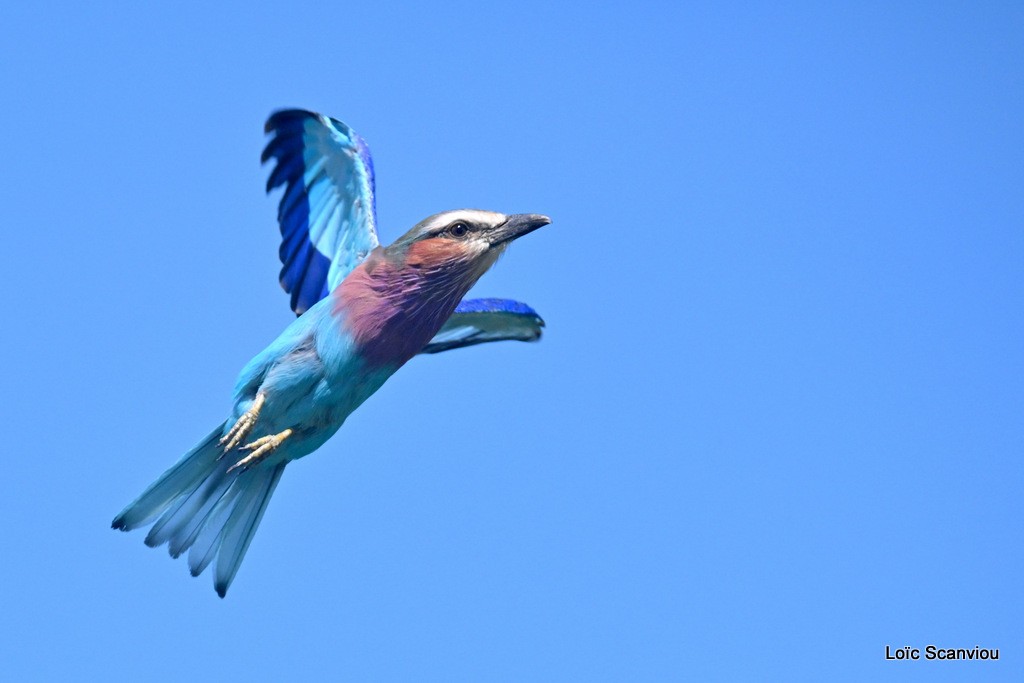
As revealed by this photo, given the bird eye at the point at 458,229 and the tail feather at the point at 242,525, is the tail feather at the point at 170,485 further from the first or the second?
the bird eye at the point at 458,229

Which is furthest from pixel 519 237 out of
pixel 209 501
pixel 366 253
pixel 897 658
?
pixel 897 658

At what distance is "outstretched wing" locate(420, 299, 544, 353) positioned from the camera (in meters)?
10.3

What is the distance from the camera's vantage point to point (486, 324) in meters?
10.6

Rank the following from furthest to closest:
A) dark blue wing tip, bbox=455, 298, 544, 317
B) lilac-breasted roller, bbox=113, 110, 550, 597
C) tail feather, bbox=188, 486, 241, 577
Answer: dark blue wing tip, bbox=455, 298, 544, 317 < tail feather, bbox=188, 486, 241, 577 < lilac-breasted roller, bbox=113, 110, 550, 597

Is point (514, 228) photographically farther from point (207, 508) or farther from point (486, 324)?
point (207, 508)

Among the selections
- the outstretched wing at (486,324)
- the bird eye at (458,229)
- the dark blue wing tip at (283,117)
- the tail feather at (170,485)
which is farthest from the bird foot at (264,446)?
the dark blue wing tip at (283,117)

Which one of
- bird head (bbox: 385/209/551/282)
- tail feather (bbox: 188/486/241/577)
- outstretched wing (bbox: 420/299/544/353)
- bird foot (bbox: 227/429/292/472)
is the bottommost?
tail feather (bbox: 188/486/241/577)

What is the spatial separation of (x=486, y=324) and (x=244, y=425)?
2.53 meters

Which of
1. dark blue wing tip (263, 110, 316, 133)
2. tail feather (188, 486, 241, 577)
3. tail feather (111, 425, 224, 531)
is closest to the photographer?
tail feather (111, 425, 224, 531)

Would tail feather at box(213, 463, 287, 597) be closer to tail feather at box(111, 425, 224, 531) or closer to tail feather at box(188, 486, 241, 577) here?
tail feather at box(188, 486, 241, 577)

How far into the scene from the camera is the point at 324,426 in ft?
28.4

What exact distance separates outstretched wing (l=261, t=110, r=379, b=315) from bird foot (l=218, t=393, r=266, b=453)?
128 centimetres

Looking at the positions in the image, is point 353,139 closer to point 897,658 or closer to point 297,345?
point 297,345

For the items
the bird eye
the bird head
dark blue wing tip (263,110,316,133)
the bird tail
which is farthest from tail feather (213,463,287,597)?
dark blue wing tip (263,110,316,133)
